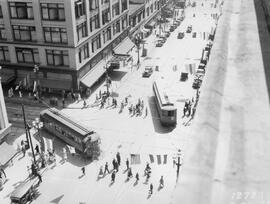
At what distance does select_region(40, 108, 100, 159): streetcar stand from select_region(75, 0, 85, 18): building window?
18.5m

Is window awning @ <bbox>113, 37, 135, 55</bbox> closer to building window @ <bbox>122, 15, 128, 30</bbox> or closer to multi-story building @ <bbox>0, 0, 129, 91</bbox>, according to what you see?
building window @ <bbox>122, 15, 128, 30</bbox>

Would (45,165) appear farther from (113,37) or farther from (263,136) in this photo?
(113,37)

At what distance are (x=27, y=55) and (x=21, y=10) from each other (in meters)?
8.00

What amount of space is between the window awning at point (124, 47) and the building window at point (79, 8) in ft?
53.7

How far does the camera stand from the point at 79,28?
66.8 metres

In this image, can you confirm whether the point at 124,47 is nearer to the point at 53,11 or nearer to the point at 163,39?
the point at 163,39

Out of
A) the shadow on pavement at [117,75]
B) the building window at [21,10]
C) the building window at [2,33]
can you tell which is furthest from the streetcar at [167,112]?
the building window at [2,33]

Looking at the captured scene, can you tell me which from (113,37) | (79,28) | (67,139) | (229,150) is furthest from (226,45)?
(67,139)

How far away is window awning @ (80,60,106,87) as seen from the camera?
68438 millimetres

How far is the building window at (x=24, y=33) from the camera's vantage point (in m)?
67.2

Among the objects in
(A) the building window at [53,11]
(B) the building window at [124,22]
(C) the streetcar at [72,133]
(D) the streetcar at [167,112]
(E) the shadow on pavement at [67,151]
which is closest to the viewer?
(C) the streetcar at [72,133]

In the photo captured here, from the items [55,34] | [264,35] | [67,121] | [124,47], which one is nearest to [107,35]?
[124,47]

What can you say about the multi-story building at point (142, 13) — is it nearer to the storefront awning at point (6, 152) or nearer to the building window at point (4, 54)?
the building window at point (4, 54)

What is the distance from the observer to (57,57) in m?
67.3
